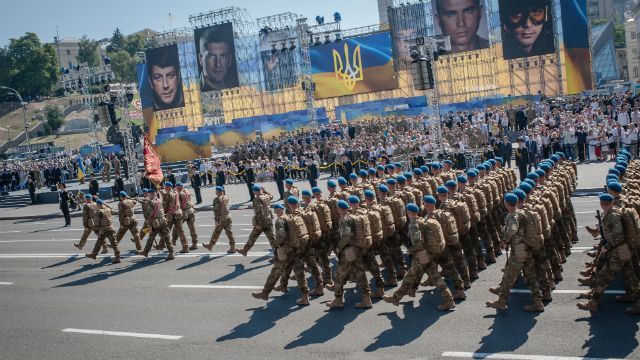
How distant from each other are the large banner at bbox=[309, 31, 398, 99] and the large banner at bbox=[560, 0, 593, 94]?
42.5 ft

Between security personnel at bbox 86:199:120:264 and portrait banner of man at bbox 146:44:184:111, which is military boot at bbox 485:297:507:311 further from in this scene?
portrait banner of man at bbox 146:44:184:111

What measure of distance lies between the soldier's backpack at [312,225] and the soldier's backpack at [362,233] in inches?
48.2

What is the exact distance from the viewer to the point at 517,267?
10445 millimetres

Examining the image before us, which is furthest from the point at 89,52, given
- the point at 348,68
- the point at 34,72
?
the point at 348,68

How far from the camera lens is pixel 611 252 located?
32.3 feet

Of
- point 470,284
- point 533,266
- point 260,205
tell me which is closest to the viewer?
point 533,266

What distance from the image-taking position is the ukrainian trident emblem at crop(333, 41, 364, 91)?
53.4 m

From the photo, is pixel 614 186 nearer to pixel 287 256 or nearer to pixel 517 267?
pixel 517 267

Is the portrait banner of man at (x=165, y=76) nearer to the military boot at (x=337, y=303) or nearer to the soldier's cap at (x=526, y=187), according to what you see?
the military boot at (x=337, y=303)

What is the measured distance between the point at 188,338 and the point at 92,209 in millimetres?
10207

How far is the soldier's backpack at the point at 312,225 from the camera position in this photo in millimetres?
12711

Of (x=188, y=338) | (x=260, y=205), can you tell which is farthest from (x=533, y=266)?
(x=260, y=205)

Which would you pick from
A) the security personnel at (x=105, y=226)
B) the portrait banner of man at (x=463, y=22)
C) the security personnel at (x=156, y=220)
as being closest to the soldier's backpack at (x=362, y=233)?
the security personnel at (x=156, y=220)

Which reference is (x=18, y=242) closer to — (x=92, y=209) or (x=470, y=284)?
(x=92, y=209)
